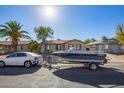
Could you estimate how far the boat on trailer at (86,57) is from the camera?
671 inches

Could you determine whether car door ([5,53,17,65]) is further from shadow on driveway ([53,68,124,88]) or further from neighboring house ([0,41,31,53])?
neighboring house ([0,41,31,53])

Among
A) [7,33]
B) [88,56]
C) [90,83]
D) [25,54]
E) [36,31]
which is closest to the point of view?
[90,83]

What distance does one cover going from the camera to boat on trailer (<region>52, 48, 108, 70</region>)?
55.9ft

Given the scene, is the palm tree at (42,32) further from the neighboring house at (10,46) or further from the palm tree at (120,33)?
the palm tree at (120,33)

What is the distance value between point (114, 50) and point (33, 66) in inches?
1604

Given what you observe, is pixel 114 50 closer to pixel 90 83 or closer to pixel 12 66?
pixel 12 66

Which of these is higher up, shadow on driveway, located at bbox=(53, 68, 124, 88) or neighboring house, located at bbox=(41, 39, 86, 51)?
neighboring house, located at bbox=(41, 39, 86, 51)

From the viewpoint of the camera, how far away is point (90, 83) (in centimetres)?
1137

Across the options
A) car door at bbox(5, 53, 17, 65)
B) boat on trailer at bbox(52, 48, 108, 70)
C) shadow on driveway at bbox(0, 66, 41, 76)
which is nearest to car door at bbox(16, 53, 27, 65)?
car door at bbox(5, 53, 17, 65)

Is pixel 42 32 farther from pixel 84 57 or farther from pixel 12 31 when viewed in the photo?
pixel 84 57

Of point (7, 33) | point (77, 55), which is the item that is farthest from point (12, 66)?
point (7, 33)

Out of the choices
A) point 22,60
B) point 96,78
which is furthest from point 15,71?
point 96,78

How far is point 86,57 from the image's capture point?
1717 cm

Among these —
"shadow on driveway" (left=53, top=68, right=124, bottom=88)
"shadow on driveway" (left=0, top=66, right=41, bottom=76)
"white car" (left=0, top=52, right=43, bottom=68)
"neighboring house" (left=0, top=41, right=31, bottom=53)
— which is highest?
"neighboring house" (left=0, top=41, right=31, bottom=53)
